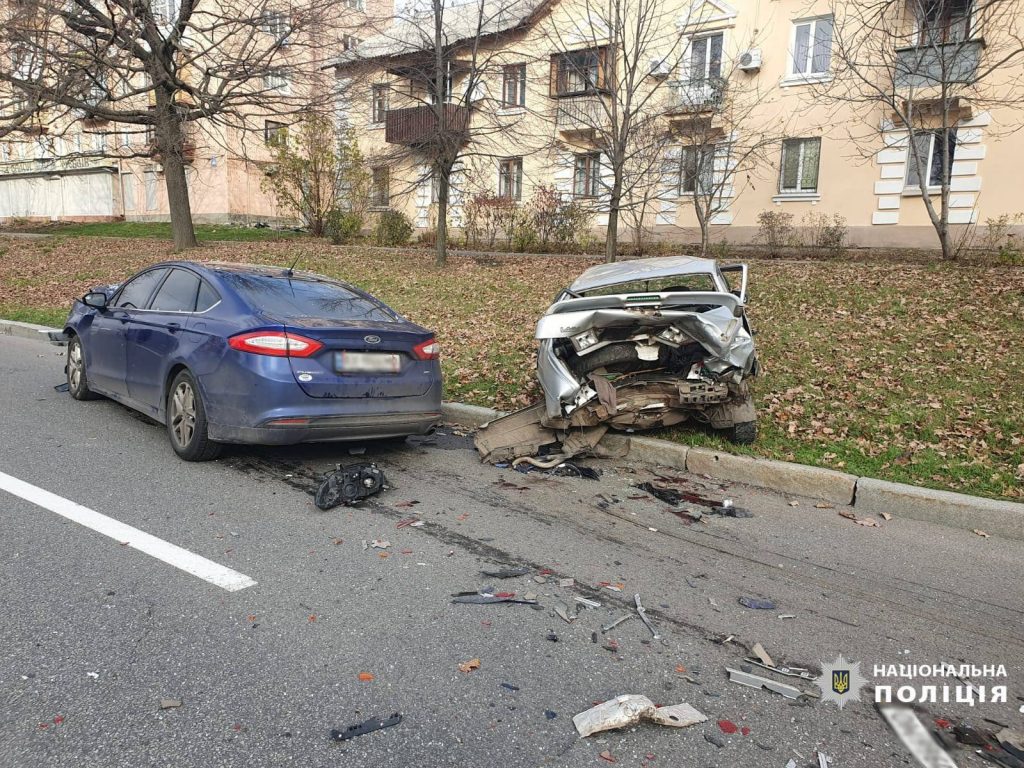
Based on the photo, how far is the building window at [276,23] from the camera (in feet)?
58.8

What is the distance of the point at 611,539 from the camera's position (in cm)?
462

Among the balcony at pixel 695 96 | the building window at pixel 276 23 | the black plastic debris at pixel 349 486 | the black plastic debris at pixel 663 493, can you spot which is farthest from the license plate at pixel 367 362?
the building window at pixel 276 23

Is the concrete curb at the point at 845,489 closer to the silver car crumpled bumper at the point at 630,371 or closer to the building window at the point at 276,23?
the silver car crumpled bumper at the point at 630,371

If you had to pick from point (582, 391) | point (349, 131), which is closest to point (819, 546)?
point (582, 391)

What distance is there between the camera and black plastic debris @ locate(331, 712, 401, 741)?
262 cm

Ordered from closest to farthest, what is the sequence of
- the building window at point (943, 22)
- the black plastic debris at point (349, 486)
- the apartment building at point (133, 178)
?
the black plastic debris at point (349, 486) < the building window at point (943, 22) < the apartment building at point (133, 178)

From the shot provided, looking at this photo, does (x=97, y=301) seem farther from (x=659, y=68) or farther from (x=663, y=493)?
(x=659, y=68)

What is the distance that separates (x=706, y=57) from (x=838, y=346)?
54.7ft

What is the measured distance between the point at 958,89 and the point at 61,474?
21.2 metres

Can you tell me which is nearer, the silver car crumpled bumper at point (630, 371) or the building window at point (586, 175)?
the silver car crumpled bumper at point (630, 371)

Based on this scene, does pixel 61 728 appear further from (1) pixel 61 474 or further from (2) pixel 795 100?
(2) pixel 795 100

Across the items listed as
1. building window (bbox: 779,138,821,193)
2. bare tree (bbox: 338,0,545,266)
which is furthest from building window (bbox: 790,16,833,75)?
bare tree (bbox: 338,0,545,266)

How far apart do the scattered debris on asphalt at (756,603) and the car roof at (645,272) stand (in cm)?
349

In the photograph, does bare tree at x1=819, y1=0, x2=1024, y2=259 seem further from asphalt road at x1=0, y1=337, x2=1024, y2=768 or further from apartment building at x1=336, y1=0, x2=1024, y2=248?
asphalt road at x1=0, y1=337, x2=1024, y2=768
